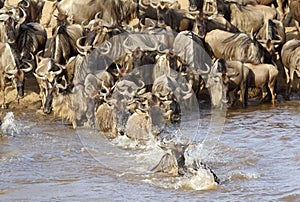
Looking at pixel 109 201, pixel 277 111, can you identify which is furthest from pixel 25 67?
pixel 109 201

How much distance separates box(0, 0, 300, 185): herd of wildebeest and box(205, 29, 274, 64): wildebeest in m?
0.02

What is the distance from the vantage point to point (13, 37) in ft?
48.0

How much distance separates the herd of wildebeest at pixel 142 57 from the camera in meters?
12.8

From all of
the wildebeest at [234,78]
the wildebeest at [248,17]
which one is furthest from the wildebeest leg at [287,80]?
the wildebeest at [248,17]

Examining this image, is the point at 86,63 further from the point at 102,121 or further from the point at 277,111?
the point at 277,111

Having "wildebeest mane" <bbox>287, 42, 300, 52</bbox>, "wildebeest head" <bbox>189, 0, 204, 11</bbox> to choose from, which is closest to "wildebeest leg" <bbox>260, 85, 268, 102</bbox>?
"wildebeest mane" <bbox>287, 42, 300, 52</bbox>

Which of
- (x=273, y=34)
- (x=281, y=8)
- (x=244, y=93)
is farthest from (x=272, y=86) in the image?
(x=281, y=8)

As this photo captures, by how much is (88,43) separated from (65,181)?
479 centimetres

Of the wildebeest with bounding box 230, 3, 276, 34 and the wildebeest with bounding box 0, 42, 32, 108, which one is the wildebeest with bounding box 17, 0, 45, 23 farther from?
the wildebeest with bounding box 230, 3, 276, 34

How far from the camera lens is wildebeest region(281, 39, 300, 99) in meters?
14.6

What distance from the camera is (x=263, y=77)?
47.2ft

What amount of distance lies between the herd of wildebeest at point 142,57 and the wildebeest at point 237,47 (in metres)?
0.02

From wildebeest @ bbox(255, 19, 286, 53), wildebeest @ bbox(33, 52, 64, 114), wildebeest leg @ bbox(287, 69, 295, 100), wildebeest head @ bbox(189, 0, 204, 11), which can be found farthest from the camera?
wildebeest head @ bbox(189, 0, 204, 11)

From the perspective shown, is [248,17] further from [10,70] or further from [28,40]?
[10,70]
